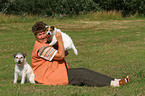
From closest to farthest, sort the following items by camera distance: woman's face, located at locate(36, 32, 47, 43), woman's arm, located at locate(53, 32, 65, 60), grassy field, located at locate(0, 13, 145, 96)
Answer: grassy field, located at locate(0, 13, 145, 96)
woman's arm, located at locate(53, 32, 65, 60)
woman's face, located at locate(36, 32, 47, 43)

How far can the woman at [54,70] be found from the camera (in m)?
6.98

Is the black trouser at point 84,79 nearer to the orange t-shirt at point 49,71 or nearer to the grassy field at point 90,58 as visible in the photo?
the orange t-shirt at point 49,71

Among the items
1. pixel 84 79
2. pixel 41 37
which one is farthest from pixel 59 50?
pixel 84 79

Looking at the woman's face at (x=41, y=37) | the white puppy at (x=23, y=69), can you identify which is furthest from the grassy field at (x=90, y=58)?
the woman's face at (x=41, y=37)

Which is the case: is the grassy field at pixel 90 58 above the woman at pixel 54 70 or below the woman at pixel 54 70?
below

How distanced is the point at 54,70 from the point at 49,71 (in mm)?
119

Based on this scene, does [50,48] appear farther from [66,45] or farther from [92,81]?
[92,81]

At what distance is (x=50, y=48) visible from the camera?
6.97 m

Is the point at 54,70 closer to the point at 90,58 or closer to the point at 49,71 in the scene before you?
the point at 49,71

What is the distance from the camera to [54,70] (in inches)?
278

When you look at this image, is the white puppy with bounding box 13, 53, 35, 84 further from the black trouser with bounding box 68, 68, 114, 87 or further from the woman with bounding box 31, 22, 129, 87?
the black trouser with bounding box 68, 68, 114, 87

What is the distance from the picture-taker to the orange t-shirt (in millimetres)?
7016

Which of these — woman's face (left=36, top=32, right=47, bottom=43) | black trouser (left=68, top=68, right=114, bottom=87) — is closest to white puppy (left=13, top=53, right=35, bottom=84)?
woman's face (left=36, top=32, right=47, bottom=43)

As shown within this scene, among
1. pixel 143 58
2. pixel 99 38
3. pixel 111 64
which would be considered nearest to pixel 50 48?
pixel 111 64
